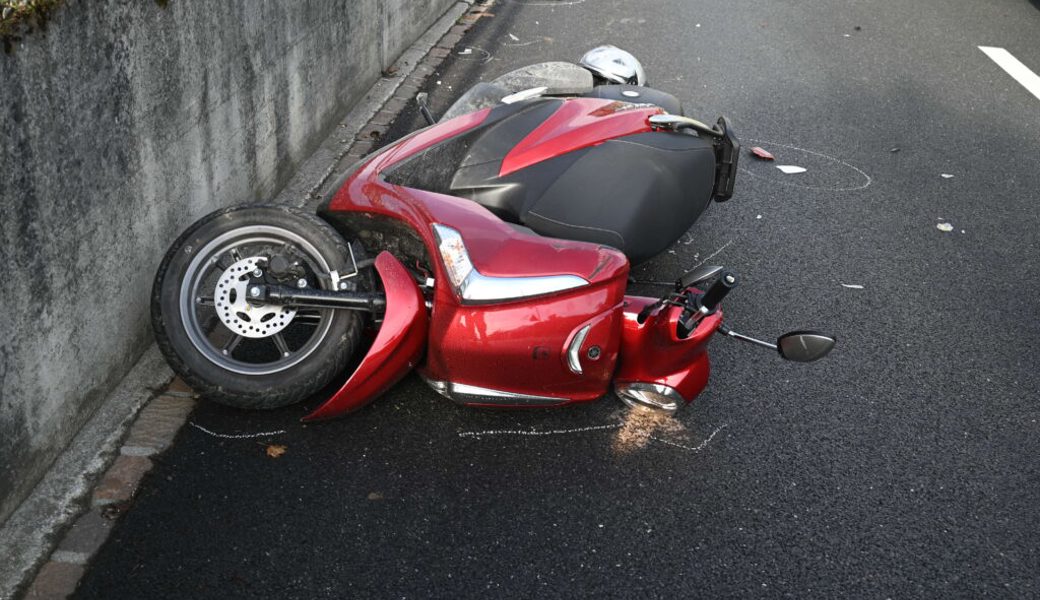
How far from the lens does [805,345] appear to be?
3.72m

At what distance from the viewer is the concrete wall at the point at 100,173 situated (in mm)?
3354

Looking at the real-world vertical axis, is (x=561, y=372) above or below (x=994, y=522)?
above

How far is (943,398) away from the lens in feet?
15.2

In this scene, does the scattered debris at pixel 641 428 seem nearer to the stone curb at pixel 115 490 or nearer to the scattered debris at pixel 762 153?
the stone curb at pixel 115 490

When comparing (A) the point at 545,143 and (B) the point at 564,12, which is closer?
(A) the point at 545,143

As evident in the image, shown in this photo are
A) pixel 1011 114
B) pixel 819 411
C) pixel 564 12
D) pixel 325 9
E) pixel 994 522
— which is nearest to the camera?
pixel 994 522

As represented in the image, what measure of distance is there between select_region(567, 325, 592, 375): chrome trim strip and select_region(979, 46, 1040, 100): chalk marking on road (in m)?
6.63

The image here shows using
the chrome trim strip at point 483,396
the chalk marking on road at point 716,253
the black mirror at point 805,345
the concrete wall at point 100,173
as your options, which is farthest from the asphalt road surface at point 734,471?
the black mirror at point 805,345

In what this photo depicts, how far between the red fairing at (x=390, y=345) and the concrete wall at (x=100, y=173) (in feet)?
2.91

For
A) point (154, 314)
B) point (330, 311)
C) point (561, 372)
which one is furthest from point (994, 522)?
point (154, 314)

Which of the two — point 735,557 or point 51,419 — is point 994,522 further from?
point 51,419

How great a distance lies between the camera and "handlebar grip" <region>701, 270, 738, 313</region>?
3779mm

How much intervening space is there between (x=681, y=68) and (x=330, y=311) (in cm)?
558

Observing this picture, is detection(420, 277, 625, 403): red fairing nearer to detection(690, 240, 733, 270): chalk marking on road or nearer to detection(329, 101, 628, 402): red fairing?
detection(329, 101, 628, 402): red fairing
